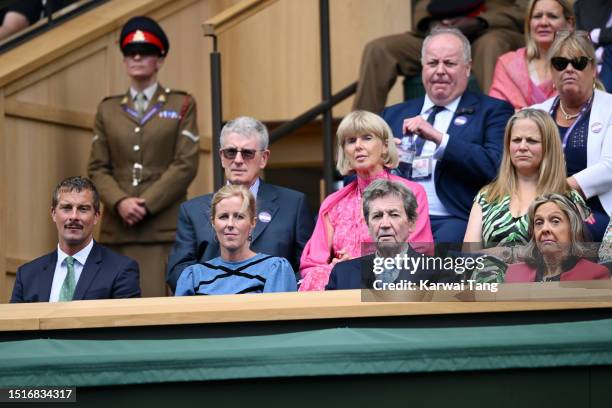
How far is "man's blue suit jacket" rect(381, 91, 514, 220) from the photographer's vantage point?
21.5 ft

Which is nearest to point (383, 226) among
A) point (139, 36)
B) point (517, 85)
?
point (517, 85)

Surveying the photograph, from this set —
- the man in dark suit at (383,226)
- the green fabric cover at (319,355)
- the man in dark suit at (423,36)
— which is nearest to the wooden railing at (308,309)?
the green fabric cover at (319,355)

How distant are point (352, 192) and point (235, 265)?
81 centimetres

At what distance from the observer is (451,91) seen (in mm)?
6871

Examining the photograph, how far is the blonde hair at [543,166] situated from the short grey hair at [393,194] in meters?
0.66

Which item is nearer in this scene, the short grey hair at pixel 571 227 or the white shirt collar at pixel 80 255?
the short grey hair at pixel 571 227

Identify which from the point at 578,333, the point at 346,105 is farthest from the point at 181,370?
the point at 346,105

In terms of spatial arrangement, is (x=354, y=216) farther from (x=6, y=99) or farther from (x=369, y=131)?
(x=6, y=99)

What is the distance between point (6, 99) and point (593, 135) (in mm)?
3387

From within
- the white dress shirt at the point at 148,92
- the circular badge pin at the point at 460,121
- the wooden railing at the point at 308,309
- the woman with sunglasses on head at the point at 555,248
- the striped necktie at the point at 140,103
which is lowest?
the wooden railing at the point at 308,309

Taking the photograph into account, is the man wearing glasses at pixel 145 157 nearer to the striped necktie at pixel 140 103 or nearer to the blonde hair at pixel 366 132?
the striped necktie at pixel 140 103

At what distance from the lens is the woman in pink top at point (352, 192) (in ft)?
19.9

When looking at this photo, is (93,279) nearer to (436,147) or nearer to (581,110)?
(436,147)

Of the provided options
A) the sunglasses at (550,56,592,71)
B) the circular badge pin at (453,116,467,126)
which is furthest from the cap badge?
the sunglasses at (550,56,592,71)
